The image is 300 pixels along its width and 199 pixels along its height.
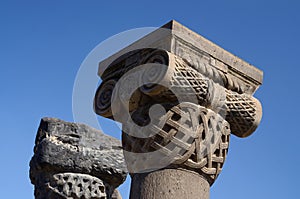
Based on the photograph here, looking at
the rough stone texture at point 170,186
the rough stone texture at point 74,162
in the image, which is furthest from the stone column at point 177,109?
the rough stone texture at point 74,162

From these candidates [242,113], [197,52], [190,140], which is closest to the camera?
[190,140]

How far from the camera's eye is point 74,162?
16.1ft

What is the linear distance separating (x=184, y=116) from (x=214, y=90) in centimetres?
32

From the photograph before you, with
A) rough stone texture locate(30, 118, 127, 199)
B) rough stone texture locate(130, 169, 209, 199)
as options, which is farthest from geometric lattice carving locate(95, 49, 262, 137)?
rough stone texture locate(130, 169, 209, 199)

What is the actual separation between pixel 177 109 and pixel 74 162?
97cm

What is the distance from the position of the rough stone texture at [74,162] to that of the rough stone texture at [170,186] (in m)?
0.57

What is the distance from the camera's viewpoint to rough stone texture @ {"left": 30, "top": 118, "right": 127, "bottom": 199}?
486cm

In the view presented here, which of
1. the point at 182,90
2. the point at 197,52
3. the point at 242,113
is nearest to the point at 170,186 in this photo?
the point at 182,90

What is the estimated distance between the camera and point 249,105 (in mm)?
4879

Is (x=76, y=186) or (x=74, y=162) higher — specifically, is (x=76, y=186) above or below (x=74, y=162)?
below

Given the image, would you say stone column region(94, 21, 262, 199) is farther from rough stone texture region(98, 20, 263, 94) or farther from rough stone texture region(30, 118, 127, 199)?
rough stone texture region(30, 118, 127, 199)

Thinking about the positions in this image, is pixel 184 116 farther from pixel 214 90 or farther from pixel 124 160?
pixel 124 160

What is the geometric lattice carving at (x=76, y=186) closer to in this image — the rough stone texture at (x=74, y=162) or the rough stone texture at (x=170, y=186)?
the rough stone texture at (x=74, y=162)

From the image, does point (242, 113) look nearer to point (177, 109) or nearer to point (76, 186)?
point (177, 109)
